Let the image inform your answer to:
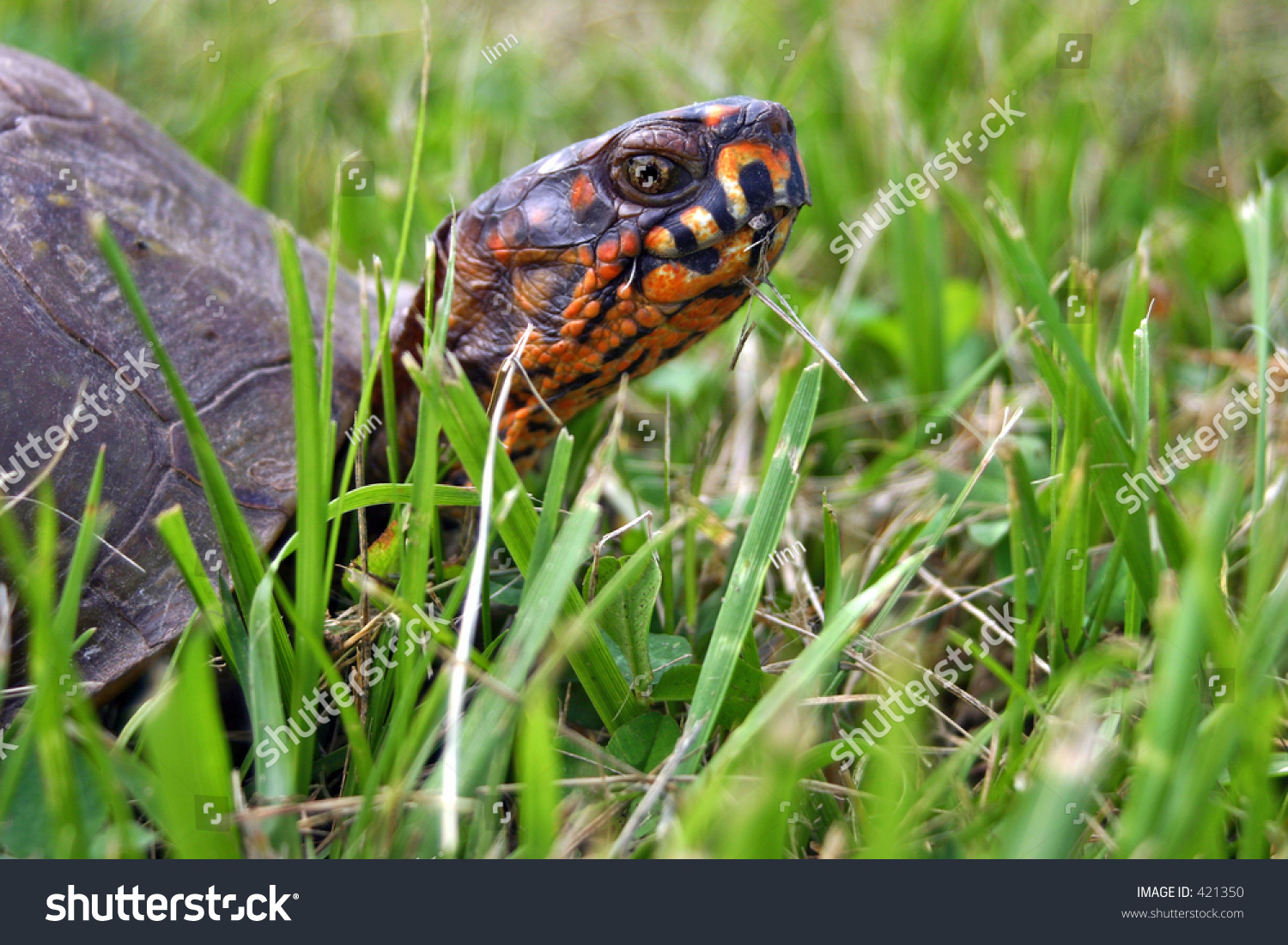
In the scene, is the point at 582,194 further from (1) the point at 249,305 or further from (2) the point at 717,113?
(1) the point at 249,305

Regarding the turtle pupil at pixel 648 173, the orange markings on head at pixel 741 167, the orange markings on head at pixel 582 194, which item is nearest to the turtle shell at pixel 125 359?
the orange markings on head at pixel 582 194

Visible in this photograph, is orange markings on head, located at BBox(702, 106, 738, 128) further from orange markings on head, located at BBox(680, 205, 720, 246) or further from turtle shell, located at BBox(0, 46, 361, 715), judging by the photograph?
turtle shell, located at BBox(0, 46, 361, 715)

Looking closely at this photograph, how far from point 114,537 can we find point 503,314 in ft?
2.08

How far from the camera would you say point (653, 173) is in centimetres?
132

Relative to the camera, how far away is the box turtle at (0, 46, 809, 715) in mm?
1288

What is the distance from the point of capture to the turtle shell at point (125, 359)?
1.29 meters

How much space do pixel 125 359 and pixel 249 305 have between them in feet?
0.72

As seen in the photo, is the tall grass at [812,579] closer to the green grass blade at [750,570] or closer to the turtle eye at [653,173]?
the green grass blade at [750,570]

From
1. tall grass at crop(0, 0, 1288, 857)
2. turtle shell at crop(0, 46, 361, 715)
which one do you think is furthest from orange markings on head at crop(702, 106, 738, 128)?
turtle shell at crop(0, 46, 361, 715)

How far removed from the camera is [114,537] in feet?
4.30

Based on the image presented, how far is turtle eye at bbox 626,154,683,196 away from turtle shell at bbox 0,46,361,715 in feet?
1.93
